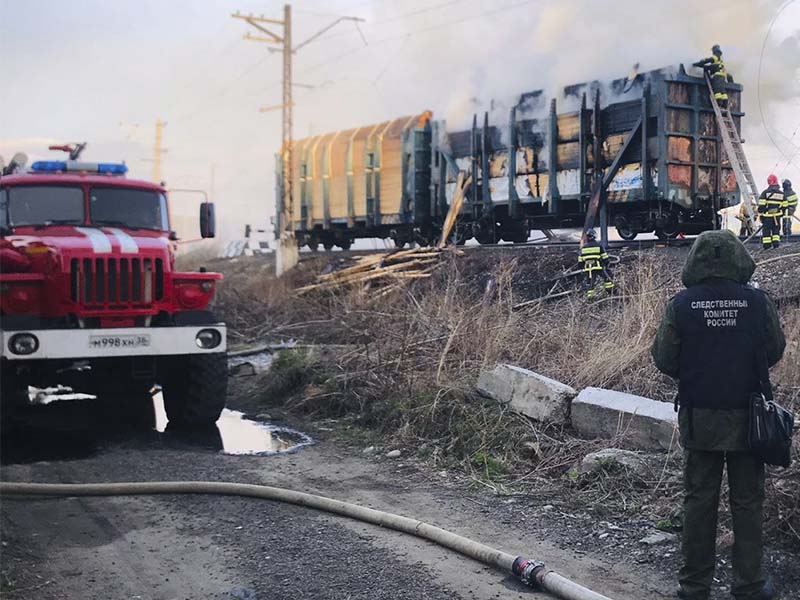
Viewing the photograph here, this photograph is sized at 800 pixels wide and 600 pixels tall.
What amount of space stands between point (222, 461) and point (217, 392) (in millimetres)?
1269

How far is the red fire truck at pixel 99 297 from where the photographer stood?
23.3 feet

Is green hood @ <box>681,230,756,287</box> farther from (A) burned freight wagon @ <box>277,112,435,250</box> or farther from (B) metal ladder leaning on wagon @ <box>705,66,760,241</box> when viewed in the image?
(A) burned freight wagon @ <box>277,112,435,250</box>

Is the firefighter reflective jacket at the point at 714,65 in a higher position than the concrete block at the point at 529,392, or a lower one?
higher

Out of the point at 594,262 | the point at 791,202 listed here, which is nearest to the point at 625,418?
the point at 594,262

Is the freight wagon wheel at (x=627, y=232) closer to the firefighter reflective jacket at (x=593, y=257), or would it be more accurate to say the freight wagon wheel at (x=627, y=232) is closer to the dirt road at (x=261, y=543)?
the firefighter reflective jacket at (x=593, y=257)

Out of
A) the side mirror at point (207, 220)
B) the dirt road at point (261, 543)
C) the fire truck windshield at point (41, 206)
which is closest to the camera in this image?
the dirt road at point (261, 543)

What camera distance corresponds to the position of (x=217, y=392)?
7898mm

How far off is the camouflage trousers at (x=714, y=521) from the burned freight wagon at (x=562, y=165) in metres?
10.5

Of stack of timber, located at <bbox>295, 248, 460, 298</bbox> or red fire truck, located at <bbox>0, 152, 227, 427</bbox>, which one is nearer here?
red fire truck, located at <bbox>0, 152, 227, 427</bbox>

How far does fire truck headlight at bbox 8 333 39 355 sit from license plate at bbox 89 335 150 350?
0.43 metres

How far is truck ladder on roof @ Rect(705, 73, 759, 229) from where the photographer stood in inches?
542

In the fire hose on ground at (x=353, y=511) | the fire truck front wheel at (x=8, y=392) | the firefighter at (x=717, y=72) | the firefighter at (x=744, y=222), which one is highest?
the firefighter at (x=717, y=72)

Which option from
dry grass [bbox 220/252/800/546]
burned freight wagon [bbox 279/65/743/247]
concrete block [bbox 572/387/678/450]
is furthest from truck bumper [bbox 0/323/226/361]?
burned freight wagon [bbox 279/65/743/247]

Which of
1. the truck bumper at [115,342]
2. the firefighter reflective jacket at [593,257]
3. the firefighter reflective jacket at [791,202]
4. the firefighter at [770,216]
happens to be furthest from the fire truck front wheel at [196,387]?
the firefighter reflective jacket at [791,202]
